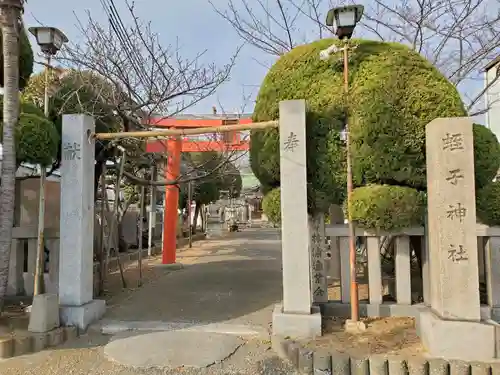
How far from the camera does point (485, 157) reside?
5.19 meters

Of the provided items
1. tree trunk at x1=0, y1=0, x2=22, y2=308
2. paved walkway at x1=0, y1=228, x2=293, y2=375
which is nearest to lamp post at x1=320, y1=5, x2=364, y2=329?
paved walkway at x1=0, y1=228, x2=293, y2=375

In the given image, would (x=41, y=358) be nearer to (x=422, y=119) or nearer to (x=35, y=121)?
(x=35, y=121)

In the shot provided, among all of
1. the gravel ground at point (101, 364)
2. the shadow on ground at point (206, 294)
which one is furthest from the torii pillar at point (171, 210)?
the gravel ground at point (101, 364)

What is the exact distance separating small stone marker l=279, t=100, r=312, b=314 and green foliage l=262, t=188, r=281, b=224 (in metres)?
0.48

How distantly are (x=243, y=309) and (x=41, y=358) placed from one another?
2.83 m

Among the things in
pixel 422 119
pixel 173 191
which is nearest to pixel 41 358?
pixel 422 119

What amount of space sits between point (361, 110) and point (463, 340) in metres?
2.84

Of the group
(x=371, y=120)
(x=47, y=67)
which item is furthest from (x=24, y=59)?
(x=371, y=120)

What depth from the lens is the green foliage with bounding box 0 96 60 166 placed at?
5.37 metres

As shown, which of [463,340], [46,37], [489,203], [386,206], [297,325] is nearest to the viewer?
[463,340]

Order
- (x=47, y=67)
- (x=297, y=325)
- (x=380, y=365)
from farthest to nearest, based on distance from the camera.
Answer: (x=47, y=67), (x=297, y=325), (x=380, y=365)

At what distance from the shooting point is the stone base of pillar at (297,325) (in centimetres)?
496

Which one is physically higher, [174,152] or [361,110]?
[174,152]

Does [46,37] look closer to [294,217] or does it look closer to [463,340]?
[294,217]
